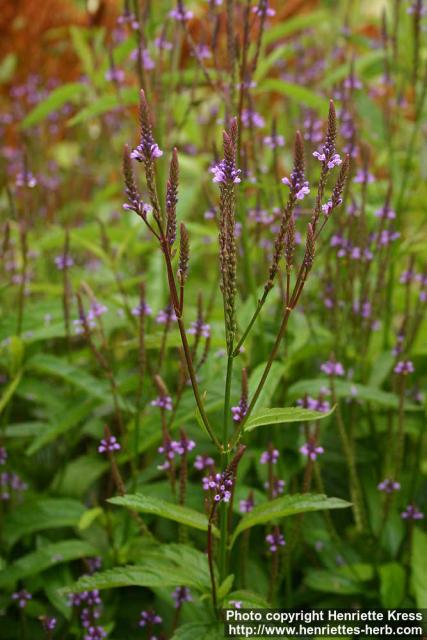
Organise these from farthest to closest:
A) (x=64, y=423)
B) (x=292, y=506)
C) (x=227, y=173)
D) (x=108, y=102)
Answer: (x=108, y=102) → (x=64, y=423) → (x=292, y=506) → (x=227, y=173)

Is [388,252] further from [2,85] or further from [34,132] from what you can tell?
[2,85]

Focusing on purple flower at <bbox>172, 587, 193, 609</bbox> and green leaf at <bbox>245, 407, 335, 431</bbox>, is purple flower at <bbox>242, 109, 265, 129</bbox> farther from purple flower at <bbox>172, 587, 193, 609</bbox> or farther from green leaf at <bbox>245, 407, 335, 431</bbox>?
purple flower at <bbox>172, 587, 193, 609</bbox>

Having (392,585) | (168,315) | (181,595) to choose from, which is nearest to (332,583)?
(392,585)

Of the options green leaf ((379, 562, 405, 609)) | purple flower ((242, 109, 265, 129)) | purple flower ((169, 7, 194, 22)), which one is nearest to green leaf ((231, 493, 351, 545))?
green leaf ((379, 562, 405, 609))

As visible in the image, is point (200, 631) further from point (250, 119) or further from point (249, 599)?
point (250, 119)

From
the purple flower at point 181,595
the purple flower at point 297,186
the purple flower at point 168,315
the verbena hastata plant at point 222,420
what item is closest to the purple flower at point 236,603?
the verbena hastata plant at point 222,420

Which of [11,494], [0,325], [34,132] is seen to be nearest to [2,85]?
[34,132]
